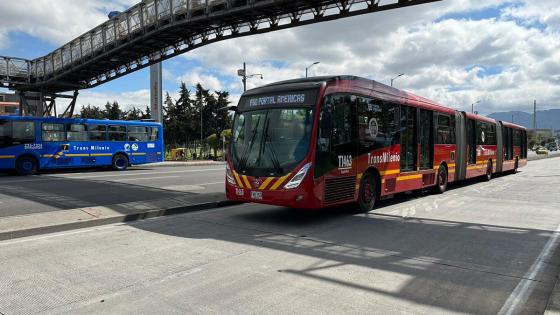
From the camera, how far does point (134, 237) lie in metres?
7.46

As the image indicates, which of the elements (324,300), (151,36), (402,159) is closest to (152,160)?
(151,36)

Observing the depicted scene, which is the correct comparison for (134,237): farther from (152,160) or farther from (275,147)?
(152,160)

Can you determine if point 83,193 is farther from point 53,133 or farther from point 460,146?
point 460,146

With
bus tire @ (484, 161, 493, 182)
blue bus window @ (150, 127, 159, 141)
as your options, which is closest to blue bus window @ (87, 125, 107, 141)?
blue bus window @ (150, 127, 159, 141)

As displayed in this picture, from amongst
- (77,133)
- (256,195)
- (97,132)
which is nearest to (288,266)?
(256,195)

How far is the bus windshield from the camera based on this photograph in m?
8.58

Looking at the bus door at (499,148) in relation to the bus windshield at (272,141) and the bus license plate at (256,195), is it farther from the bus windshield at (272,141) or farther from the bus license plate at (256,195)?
the bus license plate at (256,195)

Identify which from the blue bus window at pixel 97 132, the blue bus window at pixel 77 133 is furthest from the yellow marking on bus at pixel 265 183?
the blue bus window at pixel 97 132

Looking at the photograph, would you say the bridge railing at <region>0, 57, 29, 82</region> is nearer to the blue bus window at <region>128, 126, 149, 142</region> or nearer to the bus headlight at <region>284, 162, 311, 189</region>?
the blue bus window at <region>128, 126, 149, 142</region>

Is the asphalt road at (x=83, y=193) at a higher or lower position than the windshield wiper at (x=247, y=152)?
lower

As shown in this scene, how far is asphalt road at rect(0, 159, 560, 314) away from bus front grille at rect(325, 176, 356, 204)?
1.70 feet

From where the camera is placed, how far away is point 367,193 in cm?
1031

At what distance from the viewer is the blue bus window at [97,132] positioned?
77.0ft

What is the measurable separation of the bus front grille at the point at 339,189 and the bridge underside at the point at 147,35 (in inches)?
331
